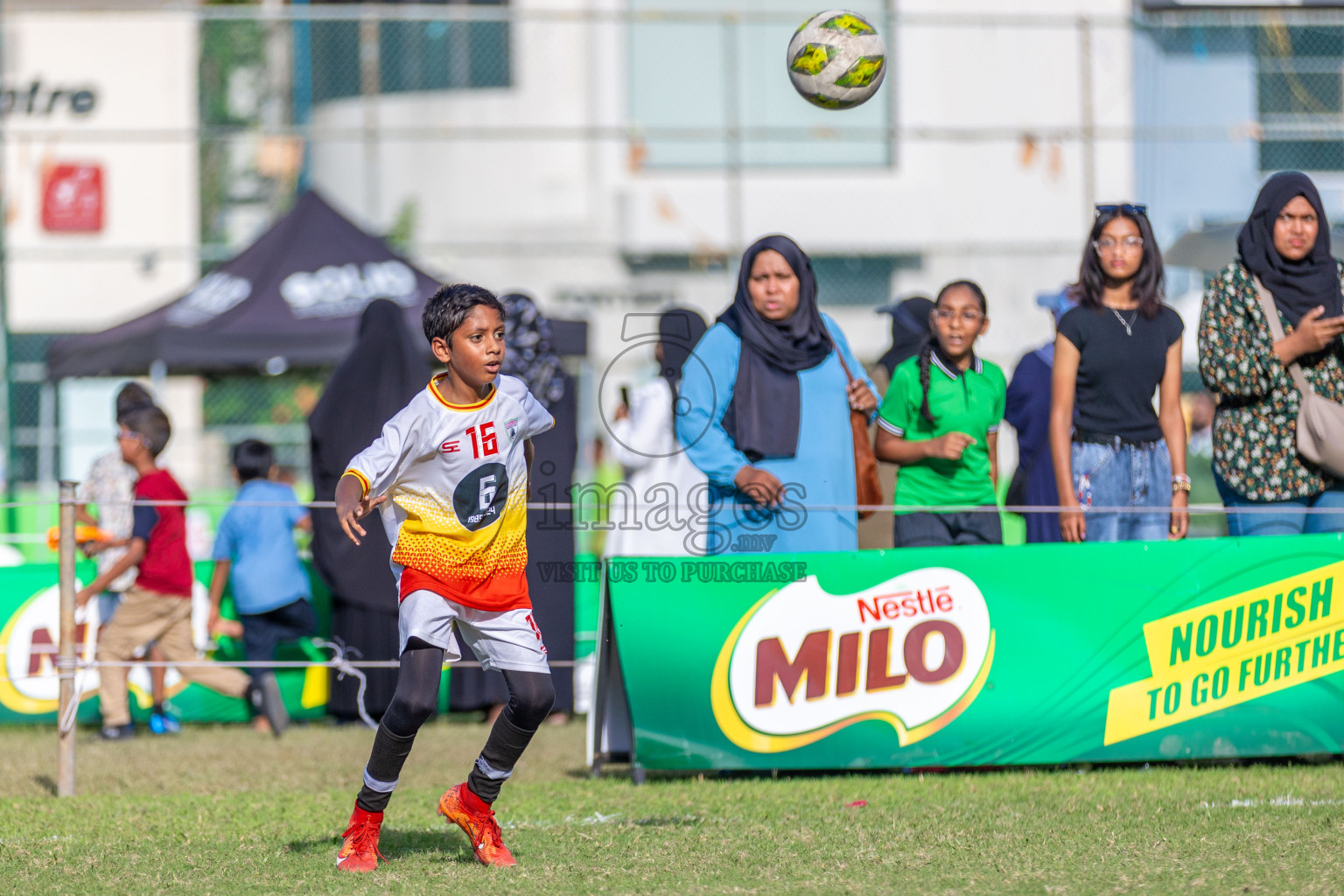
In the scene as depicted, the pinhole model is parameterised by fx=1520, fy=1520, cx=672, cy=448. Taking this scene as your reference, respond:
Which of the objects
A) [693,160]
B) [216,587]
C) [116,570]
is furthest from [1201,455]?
[116,570]

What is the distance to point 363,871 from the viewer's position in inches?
180

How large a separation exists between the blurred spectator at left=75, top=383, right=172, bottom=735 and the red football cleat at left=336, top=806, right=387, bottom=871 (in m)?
3.49

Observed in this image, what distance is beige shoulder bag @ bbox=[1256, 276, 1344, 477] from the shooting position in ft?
19.8

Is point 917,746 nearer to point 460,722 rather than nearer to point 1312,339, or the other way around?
point 1312,339

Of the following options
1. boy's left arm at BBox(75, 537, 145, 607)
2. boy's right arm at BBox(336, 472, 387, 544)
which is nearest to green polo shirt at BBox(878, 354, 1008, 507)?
boy's right arm at BBox(336, 472, 387, 544)

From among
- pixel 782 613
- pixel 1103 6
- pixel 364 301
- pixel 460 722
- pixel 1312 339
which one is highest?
pixel 1103 6

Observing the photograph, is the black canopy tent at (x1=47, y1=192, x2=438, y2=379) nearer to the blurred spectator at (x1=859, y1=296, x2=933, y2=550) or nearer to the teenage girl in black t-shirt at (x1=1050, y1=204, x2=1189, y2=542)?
the blurred spectator at (x1=859, y1=296, x2=933, y2=550)

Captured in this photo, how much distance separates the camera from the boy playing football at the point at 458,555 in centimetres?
463

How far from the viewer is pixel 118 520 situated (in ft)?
29.1

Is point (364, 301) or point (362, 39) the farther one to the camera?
point (362, 39)

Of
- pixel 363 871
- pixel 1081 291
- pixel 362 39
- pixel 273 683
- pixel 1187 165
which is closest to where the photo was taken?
pixel 363 871

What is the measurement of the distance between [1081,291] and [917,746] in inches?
80.4

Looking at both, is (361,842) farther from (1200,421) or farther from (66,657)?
(1200,421)

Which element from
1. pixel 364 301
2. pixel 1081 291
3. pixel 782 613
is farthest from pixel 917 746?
pixel 364 301
